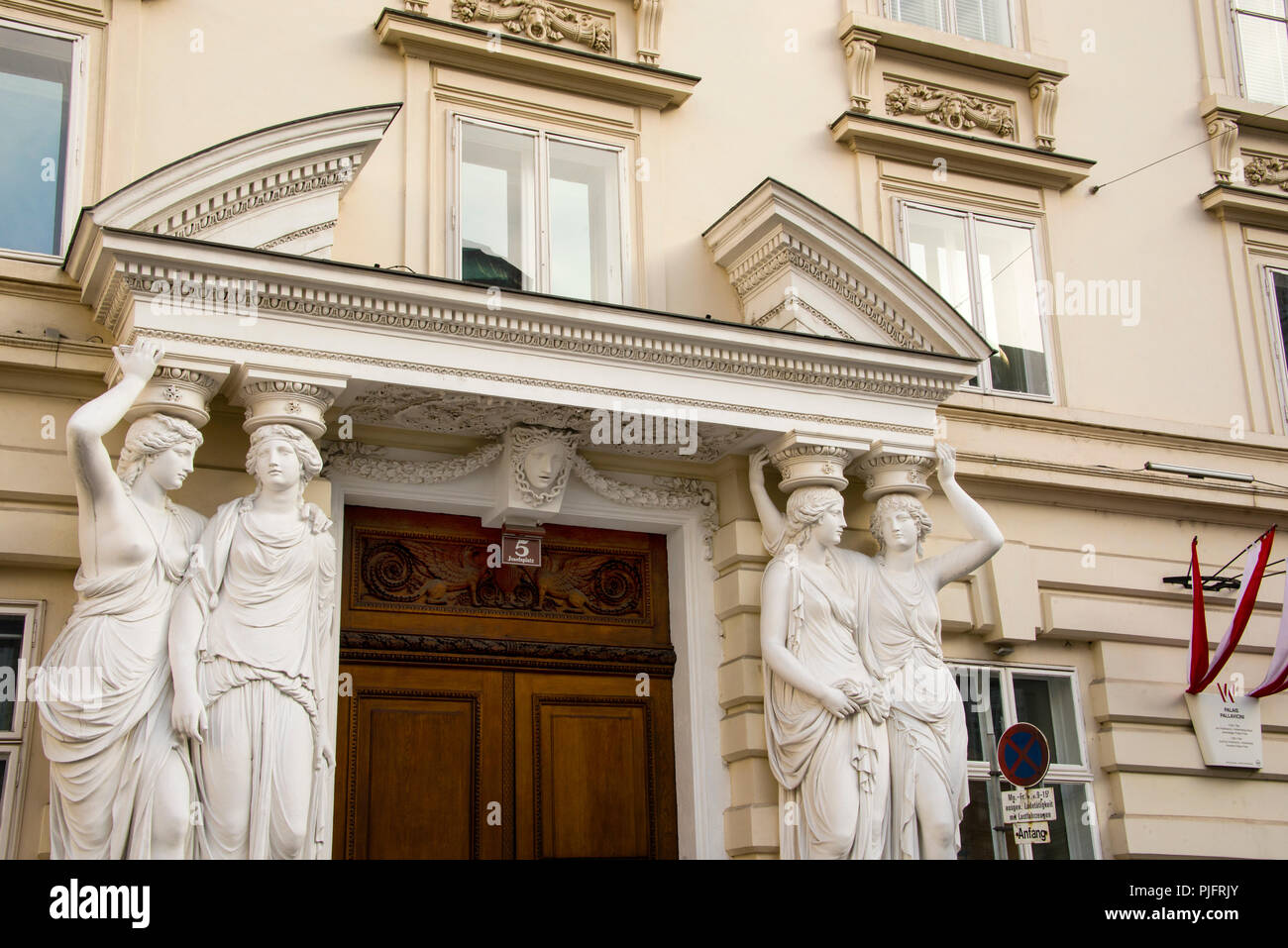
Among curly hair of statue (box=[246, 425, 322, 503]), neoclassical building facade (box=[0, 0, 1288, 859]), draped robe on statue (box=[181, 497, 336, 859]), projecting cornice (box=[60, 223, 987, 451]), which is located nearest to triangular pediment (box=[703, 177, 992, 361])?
neoclassical building facade (box=[0, 0, 1288, 859])

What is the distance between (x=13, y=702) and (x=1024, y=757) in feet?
18.2

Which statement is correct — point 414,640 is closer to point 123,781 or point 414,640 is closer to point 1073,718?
point 123,781

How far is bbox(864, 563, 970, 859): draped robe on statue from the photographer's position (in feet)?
29.2

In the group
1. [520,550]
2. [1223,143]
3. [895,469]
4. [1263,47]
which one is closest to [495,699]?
[520,550]

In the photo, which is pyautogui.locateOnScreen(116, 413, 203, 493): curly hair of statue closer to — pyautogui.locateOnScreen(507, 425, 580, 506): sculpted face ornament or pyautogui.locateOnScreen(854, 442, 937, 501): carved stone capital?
pyautogui.locateOnScreen(507, 425, 580, 506): sculpted face ornament

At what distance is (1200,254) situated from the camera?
1223 centimetres

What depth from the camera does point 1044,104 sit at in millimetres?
12031

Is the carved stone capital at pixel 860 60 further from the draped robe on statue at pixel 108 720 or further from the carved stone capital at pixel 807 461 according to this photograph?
the draped robe on statue at pixel 108 720

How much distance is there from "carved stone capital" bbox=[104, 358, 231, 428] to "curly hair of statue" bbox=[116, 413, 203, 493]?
6 centimetres

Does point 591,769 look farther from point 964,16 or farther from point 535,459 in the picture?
point 964,16

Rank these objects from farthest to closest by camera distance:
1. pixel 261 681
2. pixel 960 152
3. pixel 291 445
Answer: pixel 960 152 < pixel 291 445 < pixel 261 681

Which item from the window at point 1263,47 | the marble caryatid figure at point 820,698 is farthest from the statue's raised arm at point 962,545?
the window at point 1263,47

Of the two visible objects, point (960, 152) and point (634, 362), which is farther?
point (960, 152)
